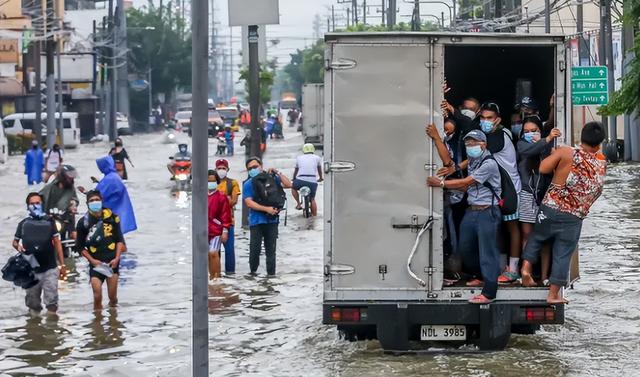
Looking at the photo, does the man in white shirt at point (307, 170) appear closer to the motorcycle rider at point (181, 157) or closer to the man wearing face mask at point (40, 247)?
the motorcycle rider at point (181, 157)

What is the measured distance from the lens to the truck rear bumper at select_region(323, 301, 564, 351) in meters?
12.4

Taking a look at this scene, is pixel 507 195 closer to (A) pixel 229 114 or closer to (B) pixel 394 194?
(B) pixel 394 194

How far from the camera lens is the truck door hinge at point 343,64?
12.1m

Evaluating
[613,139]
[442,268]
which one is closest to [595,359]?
[442,268]

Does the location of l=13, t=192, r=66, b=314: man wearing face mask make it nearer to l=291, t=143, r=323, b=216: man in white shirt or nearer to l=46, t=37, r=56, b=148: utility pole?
l=291, t=143, r=323, b=216: man in white shirt

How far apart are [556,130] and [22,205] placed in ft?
78.8

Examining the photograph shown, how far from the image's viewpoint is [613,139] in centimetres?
4819

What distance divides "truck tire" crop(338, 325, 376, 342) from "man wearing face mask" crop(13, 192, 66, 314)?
153 inches

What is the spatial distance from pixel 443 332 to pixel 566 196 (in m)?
1.63

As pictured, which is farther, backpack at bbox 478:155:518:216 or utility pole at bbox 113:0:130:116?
utility pole at bbox 113:0:130:116

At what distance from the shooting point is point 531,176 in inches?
513

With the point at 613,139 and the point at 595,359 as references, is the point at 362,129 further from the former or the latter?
the point at 613,139

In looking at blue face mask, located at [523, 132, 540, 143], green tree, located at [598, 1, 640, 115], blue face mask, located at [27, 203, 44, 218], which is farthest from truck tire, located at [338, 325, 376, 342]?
green tree, located at [598, 1, 640, 115]

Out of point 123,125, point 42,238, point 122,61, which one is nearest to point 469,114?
point 42,238
